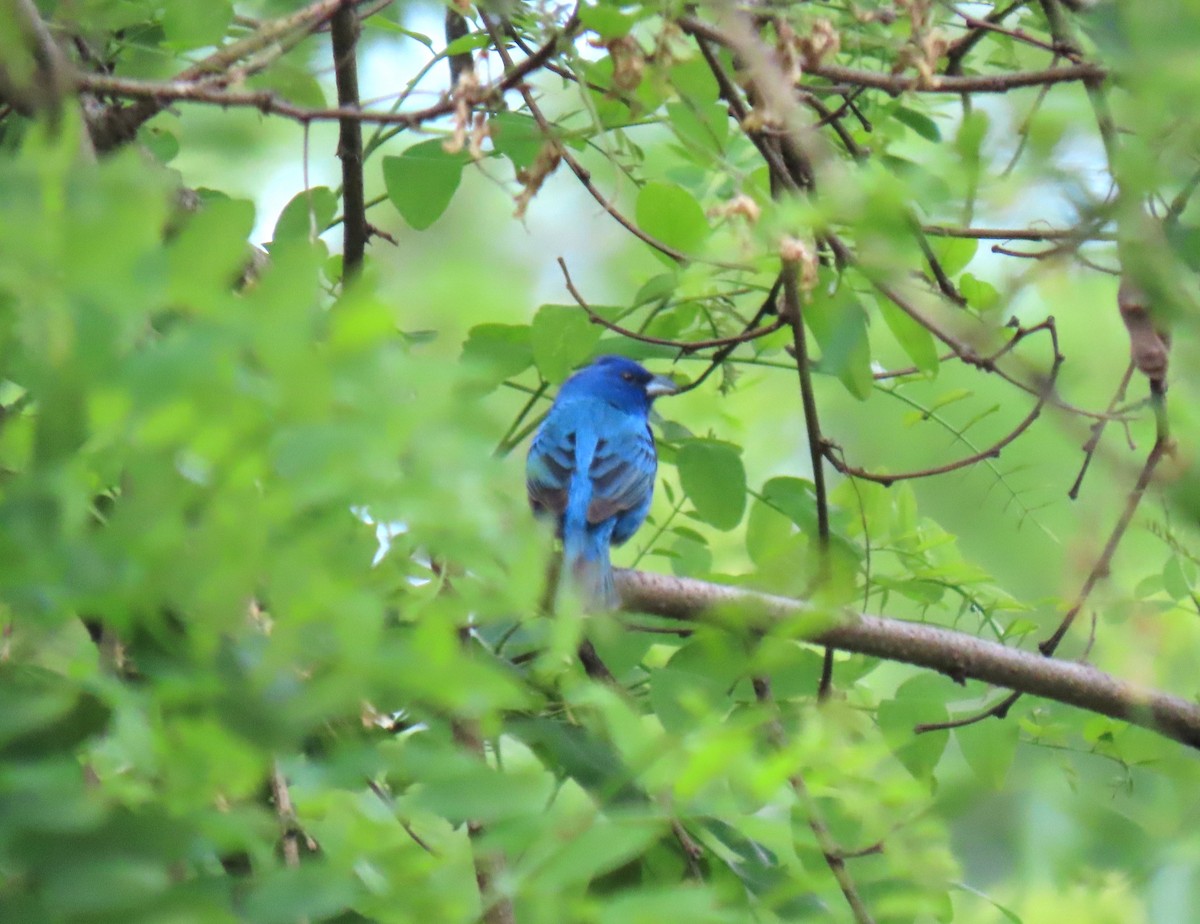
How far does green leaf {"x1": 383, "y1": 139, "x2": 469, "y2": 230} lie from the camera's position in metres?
3.17

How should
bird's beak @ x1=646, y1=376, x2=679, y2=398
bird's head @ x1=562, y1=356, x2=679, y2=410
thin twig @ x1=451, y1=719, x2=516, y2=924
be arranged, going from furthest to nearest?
bird's head @ x1=562, y1=356, x2=679, y2=410, bird's beak @ x1=646, y1=376, x2=679, y2=398, thin twig @ x1=451, y1=719, x2=516, y2=924

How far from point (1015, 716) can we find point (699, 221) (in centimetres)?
129

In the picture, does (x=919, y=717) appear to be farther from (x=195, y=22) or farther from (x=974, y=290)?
(x=195, y=22)

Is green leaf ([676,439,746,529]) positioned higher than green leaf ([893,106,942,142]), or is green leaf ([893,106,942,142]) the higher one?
green leaf ([893,106,942,142])

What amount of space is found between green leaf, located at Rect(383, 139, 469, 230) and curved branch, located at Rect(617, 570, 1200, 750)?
0.93 metres

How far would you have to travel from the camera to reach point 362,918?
171 centimetres

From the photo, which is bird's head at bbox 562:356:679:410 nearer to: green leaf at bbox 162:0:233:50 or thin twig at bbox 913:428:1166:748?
thin twig at bbox 913:428:1166:748

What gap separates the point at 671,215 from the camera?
251cm

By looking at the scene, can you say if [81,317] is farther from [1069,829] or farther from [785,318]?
[785,318]

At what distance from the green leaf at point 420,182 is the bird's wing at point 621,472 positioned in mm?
1669

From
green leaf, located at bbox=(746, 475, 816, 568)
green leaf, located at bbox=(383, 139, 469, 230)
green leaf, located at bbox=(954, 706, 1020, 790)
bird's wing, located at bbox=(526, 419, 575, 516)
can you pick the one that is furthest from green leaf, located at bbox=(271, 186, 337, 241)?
bird's wing, located at bbox=(526, 419, 575, 516)

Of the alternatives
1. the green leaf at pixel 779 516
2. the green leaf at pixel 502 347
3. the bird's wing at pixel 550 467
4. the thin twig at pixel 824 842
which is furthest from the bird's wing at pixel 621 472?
the thin twig at pixel 824 842

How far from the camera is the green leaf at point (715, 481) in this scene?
333cm

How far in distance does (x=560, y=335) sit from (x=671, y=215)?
59 centimetres
